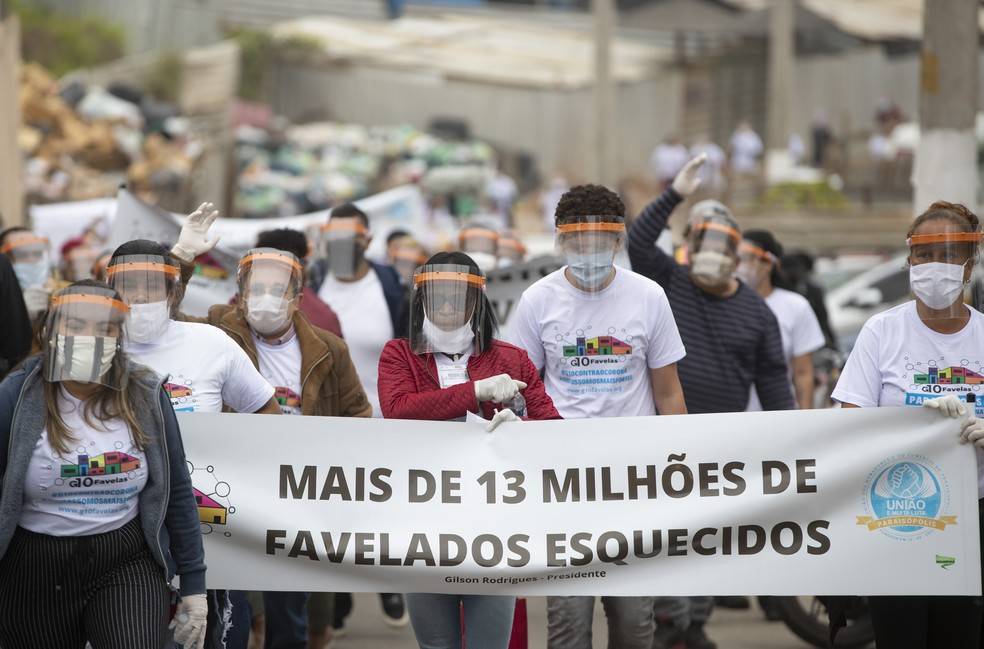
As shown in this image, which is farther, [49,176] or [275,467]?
[49,176]

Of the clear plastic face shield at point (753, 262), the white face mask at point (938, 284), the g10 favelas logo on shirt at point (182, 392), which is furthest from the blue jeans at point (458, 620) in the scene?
the clear plastic face shield at point (753, 262)

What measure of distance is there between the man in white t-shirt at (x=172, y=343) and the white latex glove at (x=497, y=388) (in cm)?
95

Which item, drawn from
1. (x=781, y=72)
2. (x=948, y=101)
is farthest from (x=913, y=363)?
(x=781, y=72)

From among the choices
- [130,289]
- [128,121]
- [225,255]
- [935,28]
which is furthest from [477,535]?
[128,121]

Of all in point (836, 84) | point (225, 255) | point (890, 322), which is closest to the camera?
point (890, 322)

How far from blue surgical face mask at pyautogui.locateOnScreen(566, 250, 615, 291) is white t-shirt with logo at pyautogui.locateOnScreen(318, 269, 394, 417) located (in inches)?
94.0

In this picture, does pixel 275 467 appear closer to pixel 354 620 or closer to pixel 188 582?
pixel 188 582

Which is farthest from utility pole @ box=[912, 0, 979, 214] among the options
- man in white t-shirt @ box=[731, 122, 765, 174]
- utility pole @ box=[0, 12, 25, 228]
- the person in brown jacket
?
man in white t-shirt @ box=[731, 122, 765, 174]

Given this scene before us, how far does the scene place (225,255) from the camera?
9.59m

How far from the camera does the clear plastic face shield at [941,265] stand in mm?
5664

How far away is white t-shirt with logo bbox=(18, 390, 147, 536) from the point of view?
4.74 meters

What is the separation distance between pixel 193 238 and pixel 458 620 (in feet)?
6.75

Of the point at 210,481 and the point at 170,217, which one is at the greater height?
the point at 170,217

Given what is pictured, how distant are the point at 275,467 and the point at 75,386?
121 centimetres
